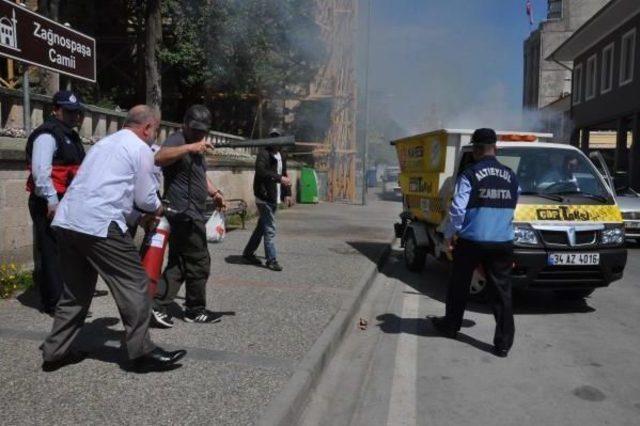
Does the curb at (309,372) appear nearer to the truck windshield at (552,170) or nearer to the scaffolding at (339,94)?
the truck windshield at (552,170)

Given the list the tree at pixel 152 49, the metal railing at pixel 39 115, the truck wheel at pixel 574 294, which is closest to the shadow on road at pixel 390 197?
the tree at pixel 152 49

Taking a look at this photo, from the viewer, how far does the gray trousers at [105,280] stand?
3598 mm

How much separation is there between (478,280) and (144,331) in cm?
375

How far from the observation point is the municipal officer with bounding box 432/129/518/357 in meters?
4.75

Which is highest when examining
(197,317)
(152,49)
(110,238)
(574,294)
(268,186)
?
(152,49)

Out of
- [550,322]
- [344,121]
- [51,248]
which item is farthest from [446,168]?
[344,121]

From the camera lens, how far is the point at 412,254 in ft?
27.6

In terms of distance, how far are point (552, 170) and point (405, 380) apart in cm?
352

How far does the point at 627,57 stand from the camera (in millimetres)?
20875

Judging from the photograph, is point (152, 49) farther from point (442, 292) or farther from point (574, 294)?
point (574, 294)

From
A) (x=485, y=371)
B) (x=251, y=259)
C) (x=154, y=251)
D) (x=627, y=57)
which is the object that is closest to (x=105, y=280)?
(x=154, y=251)

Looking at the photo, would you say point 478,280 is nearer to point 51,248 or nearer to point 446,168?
point 446,168

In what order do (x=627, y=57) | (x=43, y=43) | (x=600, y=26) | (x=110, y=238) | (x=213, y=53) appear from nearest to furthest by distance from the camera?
(x=110, y=238)
(x=43, y=43)
(x=213, y=53)
(x=627, y=57)
(x=600, y=26)

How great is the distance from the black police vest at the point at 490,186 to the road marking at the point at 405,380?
1.26 metres
